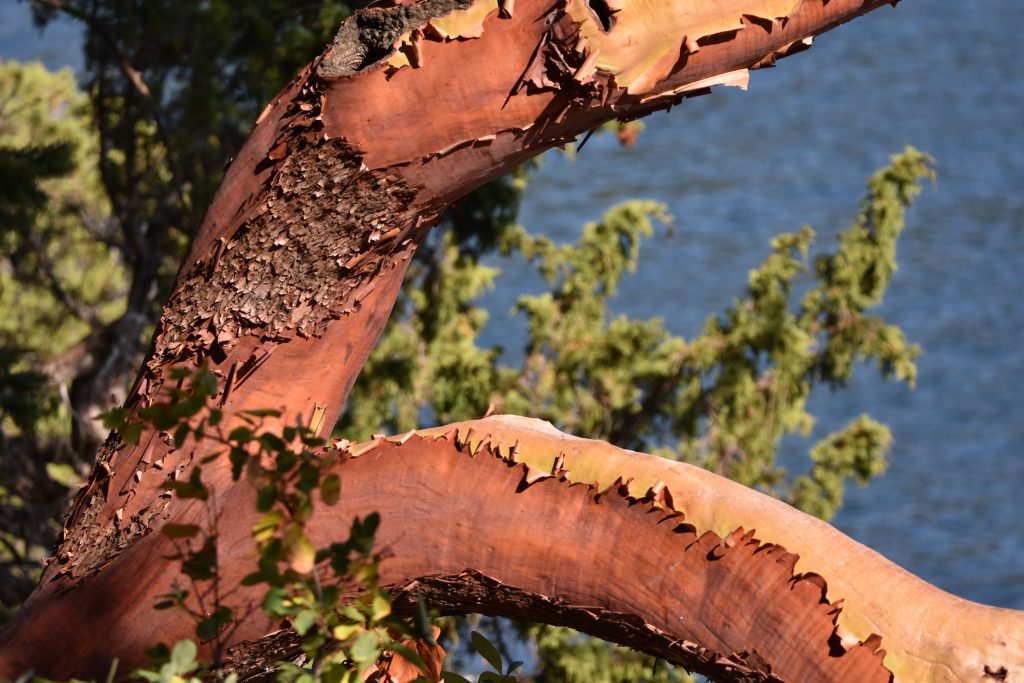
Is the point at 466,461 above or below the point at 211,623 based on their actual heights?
above

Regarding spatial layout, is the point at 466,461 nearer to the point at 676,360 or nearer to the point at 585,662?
the point at 585,662

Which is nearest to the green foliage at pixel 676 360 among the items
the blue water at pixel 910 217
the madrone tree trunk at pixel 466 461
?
the blue water at pixel 910 217

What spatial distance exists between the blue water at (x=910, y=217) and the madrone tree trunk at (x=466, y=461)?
565cm

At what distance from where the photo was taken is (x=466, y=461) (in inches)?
74.2

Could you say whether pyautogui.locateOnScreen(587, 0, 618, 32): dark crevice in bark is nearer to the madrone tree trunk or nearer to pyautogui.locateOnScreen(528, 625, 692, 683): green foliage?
the madrone tree trunk

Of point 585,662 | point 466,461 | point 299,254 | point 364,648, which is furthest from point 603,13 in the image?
point 585,662

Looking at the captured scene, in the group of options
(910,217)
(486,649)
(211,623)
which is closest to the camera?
(211,623)

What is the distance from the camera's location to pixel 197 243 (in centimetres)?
208

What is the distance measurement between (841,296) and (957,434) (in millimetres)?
3896

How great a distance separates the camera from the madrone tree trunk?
1748 mm

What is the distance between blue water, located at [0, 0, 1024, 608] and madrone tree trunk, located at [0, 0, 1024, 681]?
5.65 metres

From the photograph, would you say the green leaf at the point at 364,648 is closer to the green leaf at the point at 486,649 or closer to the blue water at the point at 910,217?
the green leaf at the point at 486,649

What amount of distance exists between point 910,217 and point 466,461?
9.07m

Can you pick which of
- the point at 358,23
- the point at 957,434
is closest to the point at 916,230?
the point at 957,434
